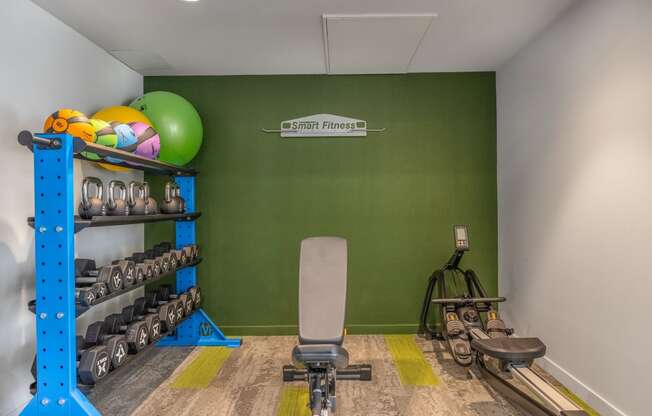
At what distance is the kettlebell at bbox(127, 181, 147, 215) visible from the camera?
2.68 metres

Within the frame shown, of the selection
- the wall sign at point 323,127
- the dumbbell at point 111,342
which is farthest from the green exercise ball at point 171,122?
the dumbbell at point 111,342

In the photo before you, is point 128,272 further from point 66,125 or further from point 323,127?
point 323,127

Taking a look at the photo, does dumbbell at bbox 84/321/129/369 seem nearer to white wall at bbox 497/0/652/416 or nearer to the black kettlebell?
the black kettlebell

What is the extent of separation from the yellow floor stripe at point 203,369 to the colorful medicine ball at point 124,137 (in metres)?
1.59

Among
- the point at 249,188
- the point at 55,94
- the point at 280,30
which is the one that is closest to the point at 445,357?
the point at 249,188

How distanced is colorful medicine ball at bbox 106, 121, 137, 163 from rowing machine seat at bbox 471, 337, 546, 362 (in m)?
2.53

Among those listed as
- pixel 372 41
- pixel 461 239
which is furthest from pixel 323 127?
pixel 461 239

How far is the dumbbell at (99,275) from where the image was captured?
2.31m

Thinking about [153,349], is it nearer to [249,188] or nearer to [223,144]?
[249,188]

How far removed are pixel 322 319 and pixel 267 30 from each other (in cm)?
201

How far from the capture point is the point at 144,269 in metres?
2.72

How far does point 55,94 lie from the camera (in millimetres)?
2570

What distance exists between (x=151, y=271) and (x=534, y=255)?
2.86m

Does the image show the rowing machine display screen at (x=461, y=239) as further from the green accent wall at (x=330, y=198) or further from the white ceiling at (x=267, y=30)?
the white ceiling at (x=267, y=30)
